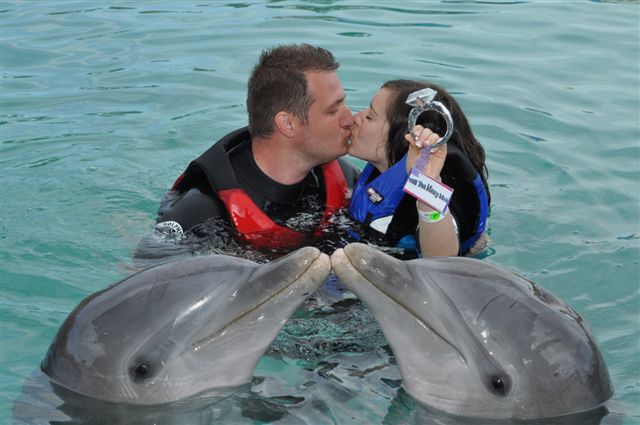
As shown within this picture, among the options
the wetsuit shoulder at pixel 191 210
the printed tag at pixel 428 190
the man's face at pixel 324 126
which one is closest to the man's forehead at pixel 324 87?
the man's face at pixel 324 126

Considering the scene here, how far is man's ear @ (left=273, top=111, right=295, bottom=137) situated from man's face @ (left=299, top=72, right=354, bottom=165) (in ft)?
0.28

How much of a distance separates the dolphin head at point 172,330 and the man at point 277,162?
2308mm

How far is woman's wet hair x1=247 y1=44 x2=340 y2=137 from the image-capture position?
739 centimetres

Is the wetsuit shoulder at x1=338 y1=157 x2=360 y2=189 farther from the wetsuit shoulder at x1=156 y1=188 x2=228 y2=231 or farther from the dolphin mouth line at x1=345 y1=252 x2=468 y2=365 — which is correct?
the dolphin mouth line at x1=345 y1=252 x2=468 y2=365

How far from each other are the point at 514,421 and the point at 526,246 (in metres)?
3.36

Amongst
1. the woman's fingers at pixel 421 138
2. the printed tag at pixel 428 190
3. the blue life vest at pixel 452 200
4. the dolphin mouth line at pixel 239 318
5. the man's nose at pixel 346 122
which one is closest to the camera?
the dolphin mouth line at pixel 239 318

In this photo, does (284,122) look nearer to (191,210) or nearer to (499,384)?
(191,210)

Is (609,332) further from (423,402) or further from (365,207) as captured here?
(423,402)

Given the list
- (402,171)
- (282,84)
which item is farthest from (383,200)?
(282,84)

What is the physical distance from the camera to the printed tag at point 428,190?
5609mm

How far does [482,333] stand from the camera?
454 cm

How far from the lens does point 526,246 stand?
25.7 feet

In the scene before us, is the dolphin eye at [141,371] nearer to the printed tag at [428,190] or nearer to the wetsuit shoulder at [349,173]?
the printed tag at [428,190]

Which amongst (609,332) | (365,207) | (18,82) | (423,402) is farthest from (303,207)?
(18,82)
